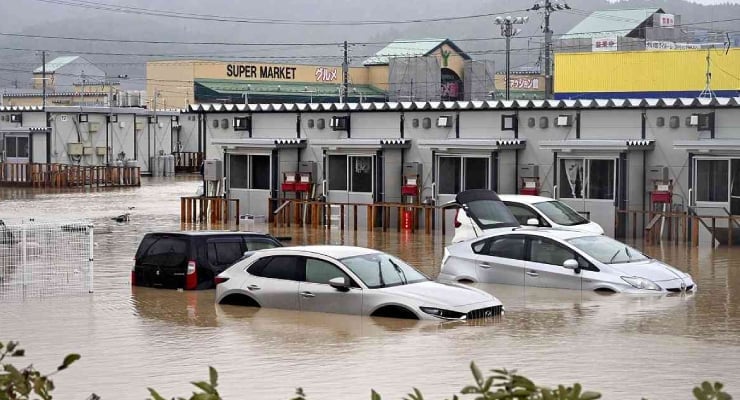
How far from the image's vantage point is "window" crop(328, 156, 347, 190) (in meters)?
37.8

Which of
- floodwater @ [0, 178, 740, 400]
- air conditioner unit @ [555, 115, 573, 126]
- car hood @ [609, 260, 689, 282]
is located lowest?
floodwater @ [0, 178, 740, 400]

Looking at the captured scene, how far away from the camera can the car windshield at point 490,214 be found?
25688 mm

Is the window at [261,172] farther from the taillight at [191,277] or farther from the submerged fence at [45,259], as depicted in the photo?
the taillight at [191,277]

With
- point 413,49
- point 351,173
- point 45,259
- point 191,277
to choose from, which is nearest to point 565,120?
point 351,173

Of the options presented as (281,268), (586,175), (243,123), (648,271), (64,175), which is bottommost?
(648,271)

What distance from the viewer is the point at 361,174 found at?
1471 inches

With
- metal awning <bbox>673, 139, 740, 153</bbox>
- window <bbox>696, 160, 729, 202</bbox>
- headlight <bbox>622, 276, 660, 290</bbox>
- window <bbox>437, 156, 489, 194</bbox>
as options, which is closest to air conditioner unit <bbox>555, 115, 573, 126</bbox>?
window <bbox>437, 156, 489, 194</bbox>

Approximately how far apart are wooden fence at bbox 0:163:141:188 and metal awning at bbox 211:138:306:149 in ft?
69.9

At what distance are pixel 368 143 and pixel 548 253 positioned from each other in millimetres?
15417

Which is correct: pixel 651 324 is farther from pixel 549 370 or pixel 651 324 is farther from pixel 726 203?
pixel 726 203

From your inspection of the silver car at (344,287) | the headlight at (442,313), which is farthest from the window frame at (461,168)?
the headlight at (442,313)

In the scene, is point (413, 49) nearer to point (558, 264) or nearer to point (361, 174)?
point (361, 174)

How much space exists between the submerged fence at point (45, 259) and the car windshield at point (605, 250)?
831cm

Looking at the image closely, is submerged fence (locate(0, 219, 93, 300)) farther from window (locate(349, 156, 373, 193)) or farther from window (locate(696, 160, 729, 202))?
window (locate(696, 160, 729, 202))
